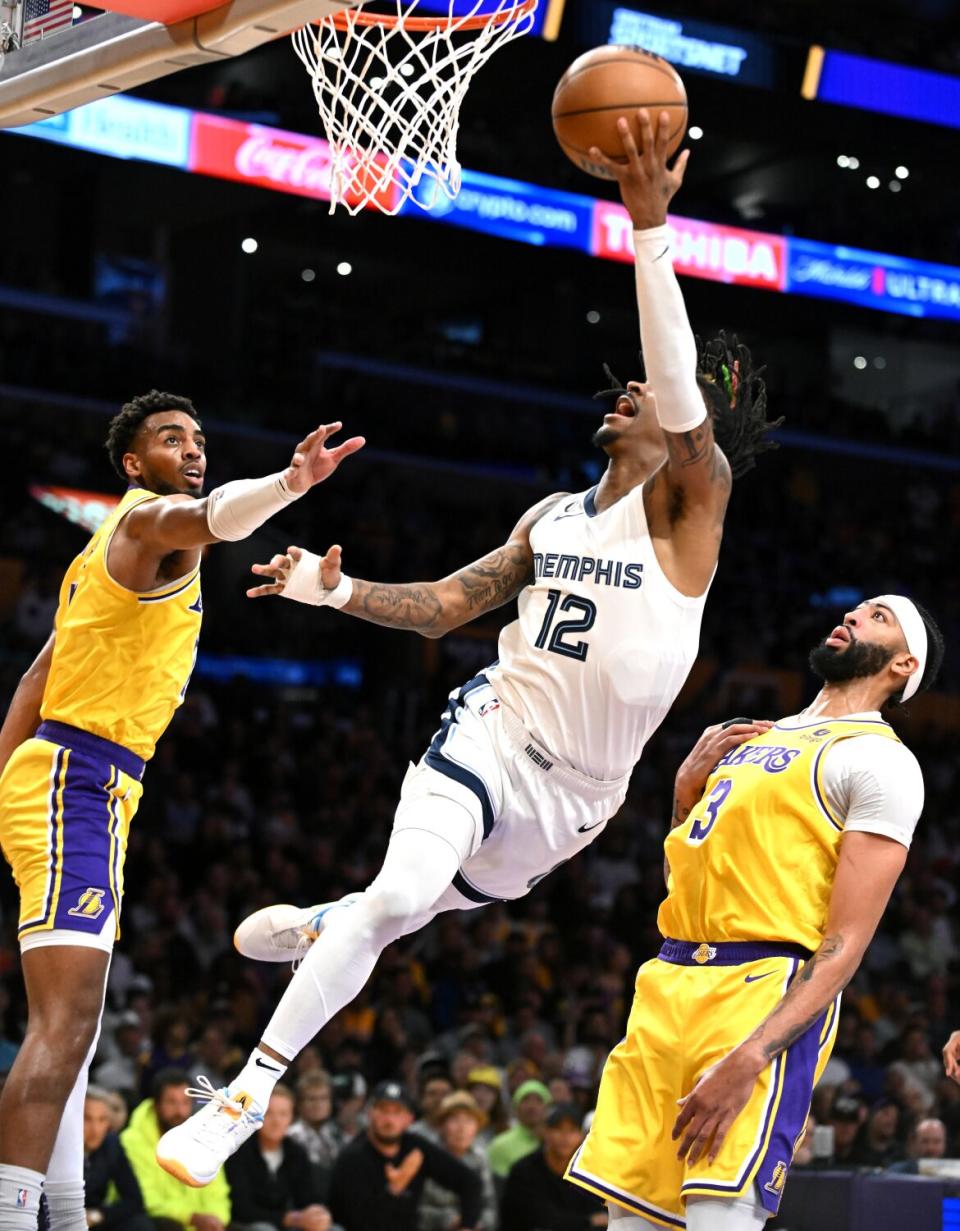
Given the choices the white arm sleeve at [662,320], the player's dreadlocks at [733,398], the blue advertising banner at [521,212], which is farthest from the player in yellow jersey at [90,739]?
the blue advertising banner at [521,212]

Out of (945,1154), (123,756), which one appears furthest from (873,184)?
(123,756)

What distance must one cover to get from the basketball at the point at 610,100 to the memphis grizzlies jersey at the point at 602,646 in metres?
1.14

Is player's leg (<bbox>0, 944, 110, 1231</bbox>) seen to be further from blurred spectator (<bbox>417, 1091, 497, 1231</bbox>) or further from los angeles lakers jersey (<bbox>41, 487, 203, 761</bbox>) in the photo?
blurred spectator (<bbox>417, 1091, 497, 1231</bbox>)

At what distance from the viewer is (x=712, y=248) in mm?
19766

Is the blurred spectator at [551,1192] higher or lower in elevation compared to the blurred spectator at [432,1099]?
A: lower

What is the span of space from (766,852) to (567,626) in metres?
1.01

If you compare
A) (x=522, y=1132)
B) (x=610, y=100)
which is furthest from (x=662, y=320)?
(x=522, y=1132)

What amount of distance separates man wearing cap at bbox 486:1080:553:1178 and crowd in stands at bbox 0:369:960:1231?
0.01 m

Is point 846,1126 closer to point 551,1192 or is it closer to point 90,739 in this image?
point 551,1192

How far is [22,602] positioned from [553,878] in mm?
5639

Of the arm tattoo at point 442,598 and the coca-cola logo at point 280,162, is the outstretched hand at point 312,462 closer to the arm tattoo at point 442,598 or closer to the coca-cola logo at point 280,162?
the arm tattoo at point 442,598

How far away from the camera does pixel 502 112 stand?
21.4 meters

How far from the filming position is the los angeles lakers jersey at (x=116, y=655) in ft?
17.4

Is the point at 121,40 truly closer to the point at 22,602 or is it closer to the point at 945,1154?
the point at 945,1154
